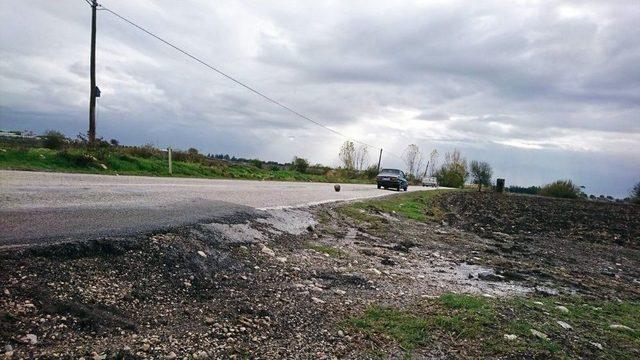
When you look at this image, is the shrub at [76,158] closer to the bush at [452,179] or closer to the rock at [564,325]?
the rock at [564,325]

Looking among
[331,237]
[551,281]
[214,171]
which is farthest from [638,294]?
[214,171]

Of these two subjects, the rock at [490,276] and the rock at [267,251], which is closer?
the rock at [267,251]

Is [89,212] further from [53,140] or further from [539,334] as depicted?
[53,140]

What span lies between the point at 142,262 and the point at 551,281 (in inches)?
249

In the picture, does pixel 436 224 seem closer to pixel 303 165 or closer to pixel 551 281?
pixel 551 281

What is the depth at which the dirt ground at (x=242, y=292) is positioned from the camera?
330 cm

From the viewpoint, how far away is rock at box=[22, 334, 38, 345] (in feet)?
9.77

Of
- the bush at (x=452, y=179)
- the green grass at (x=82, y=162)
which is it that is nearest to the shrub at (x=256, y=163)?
the green grass at (x=82, y=162)

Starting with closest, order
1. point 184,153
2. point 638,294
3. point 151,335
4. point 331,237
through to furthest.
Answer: point 151,335 < point 638,294 < point 331,237 < point 184,153

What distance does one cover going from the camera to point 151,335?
3391 mm

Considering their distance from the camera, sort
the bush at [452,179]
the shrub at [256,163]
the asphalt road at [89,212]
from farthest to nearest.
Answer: the bush at [452,179] → the shrub at [256,163] → the asphalt road at [89,212]

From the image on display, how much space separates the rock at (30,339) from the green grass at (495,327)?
242 centimetres

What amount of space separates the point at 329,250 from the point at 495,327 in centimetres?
337

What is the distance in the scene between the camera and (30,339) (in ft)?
9.84
